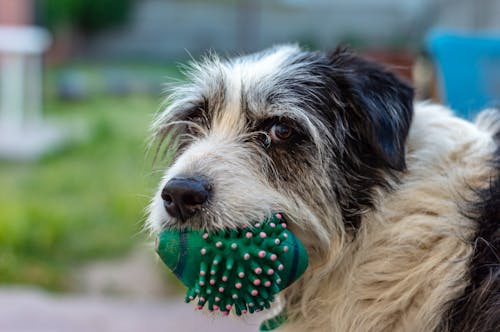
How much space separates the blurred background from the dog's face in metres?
0.44

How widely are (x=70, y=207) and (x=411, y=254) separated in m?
4.37

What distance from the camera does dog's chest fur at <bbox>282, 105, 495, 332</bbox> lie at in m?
1.98

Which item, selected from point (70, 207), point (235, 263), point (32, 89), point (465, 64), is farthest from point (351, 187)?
point (32, 89)

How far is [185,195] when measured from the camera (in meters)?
1.99

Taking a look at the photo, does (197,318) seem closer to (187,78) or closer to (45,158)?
(187,78)

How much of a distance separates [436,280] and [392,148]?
0.39m

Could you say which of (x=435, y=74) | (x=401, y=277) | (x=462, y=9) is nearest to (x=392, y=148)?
(x=401, y=277)

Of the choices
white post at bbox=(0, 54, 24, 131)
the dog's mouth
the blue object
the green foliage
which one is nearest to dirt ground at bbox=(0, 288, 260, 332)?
the blue object

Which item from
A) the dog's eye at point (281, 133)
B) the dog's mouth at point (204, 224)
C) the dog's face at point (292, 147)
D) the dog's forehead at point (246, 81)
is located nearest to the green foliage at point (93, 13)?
the dog's forehead at point (246, 81)

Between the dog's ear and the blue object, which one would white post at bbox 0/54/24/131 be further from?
the dog's ear

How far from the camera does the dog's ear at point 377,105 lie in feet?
6.95

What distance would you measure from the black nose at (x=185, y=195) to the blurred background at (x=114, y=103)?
1.82 ft

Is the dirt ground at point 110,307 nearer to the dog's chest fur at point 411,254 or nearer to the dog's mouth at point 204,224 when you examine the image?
the dog's chest fur at point 411,254

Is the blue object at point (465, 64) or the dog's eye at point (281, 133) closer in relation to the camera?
the dog's eye at point (281, 133)
